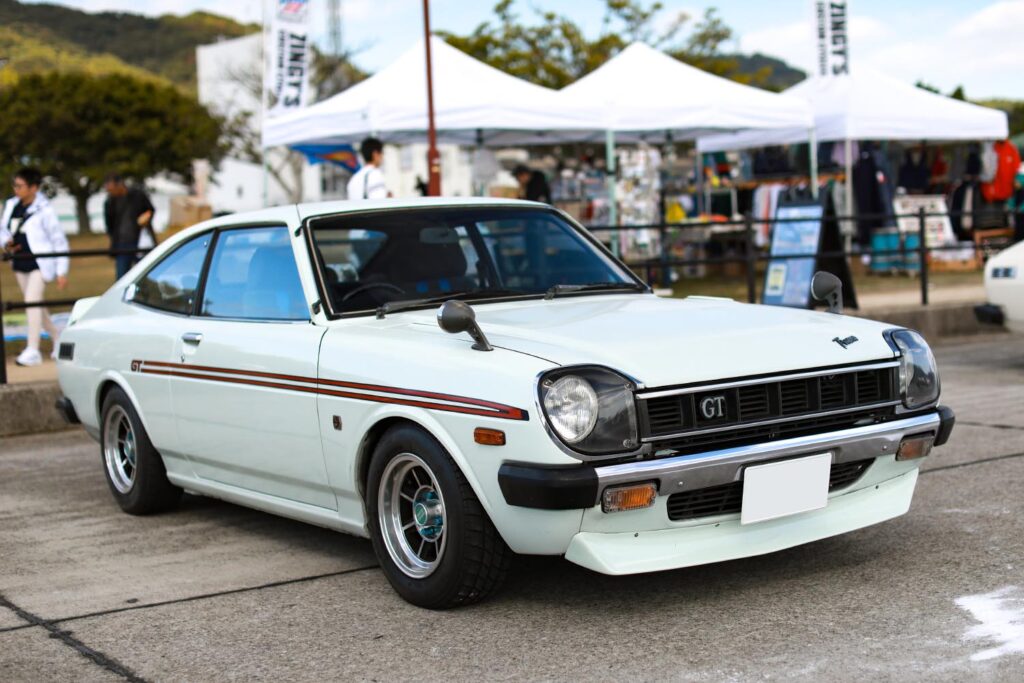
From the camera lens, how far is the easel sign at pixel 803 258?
1245cm

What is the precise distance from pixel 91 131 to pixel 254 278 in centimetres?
6242

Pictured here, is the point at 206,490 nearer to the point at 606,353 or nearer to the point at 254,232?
the point at 254,232

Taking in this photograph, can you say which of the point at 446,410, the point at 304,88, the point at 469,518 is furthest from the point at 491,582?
the point at 304,88

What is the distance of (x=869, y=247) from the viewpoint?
18531mm

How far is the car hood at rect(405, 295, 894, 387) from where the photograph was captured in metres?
3.83

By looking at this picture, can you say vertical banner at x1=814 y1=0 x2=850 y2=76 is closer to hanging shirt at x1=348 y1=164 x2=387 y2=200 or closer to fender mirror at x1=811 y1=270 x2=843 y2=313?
hanging shirt at x1=348 y1=164 x2=387 y2=200

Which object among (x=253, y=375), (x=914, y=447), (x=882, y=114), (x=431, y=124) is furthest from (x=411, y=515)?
(x=882, y=114)

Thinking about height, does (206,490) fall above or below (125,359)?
below

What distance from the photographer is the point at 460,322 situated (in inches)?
156

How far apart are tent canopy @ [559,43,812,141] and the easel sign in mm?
2448

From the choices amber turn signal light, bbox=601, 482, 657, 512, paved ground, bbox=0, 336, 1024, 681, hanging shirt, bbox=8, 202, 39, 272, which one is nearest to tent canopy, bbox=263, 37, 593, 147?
hanging shirt, bbox=8, 202, 39, 272

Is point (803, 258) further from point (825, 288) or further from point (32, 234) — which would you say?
point (825, 288)

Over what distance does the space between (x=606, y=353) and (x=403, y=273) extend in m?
1.36

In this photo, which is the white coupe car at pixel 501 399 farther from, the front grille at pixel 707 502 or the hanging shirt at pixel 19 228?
the hanging shirt at pixel 19 228
